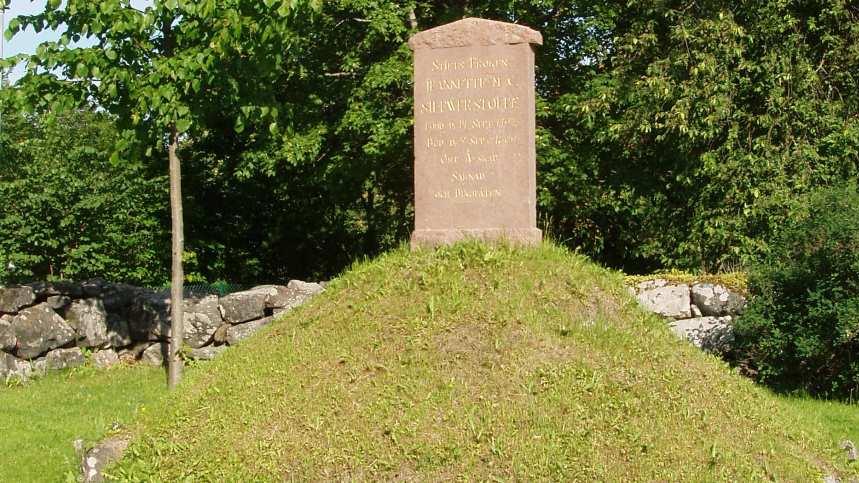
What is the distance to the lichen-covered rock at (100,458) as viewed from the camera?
235 inches

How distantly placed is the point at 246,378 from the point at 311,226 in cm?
1038

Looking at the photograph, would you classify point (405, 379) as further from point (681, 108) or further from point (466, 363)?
point (681, 108)

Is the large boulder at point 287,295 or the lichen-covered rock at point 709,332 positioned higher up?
the large boulder at point 287,295

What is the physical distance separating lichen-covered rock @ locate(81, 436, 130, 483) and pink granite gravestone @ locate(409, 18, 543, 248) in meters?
2.83

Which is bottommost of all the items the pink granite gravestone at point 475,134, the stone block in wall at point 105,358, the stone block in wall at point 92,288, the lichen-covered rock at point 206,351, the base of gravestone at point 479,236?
the stone block in wall at point 105,358

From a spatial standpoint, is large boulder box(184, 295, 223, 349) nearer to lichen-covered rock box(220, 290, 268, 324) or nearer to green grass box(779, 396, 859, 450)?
lichen-covered rock box(220, 290, 268, 324)

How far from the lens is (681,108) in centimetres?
1182

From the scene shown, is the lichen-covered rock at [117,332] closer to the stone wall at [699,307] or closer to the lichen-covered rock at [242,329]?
the lichen-covered rock at [242,329]

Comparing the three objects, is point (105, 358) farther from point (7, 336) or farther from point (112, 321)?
point (7, 336)

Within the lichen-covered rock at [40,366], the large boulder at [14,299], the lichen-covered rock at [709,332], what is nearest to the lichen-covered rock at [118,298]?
the large boulder at [14,299]

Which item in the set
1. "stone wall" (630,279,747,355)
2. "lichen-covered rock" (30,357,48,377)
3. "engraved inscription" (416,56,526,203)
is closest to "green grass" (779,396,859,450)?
"stone wall" (630,279,747,355)

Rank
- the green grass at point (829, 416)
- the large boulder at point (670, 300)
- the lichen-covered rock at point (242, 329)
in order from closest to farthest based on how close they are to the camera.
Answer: the green grass at point (829, 416) → the large boulder at point (670, 300) → the lichen-covered rock at point (242, 329)

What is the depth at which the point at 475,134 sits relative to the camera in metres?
7.57

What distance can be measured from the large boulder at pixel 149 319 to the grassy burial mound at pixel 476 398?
15.8 feet
